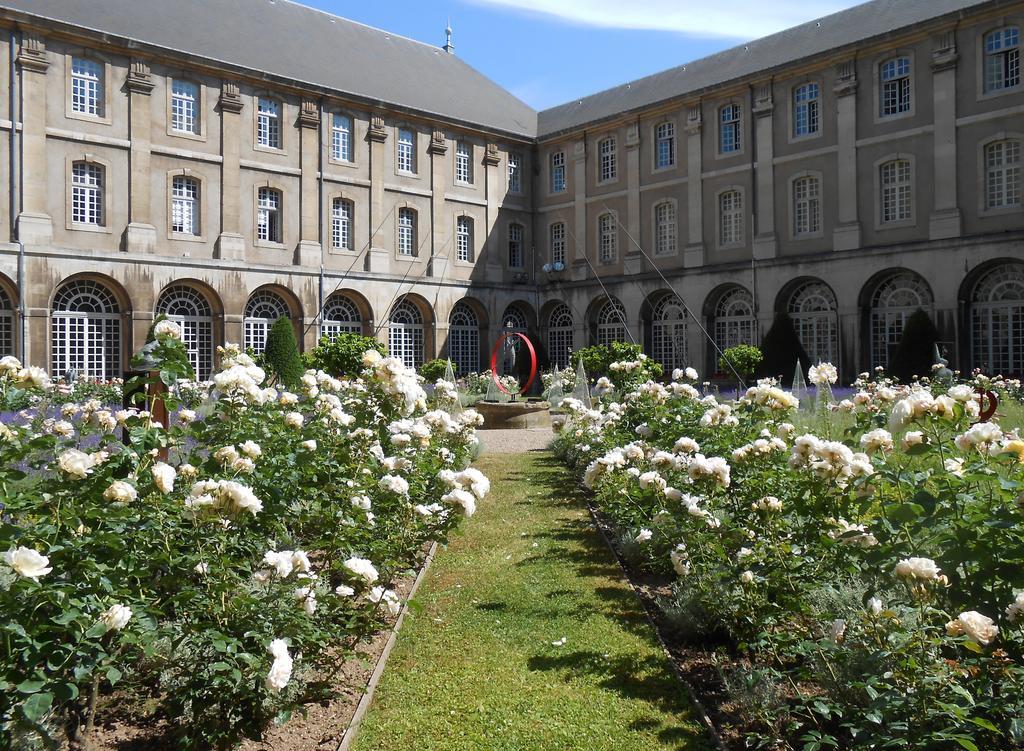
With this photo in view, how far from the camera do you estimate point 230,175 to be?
21.6 m

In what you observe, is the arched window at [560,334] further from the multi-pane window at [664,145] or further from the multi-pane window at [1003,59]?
the multi-pane window at [1003,59]

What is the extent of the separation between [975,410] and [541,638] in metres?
2.38

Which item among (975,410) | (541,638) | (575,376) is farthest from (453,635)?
(575,376)

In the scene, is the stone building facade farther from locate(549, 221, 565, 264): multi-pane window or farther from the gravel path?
the gravel path

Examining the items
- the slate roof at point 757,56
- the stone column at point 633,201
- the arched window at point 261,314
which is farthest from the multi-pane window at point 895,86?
the arched window at point 261,314

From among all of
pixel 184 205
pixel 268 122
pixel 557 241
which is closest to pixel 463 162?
pixel 557 241

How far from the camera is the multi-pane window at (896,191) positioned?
20.2 meters

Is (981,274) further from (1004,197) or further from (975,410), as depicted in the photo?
(975,410)

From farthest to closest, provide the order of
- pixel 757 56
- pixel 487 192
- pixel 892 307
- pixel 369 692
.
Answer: pixel 487 192
pixel 757 56
pixel 892 307
pixel 369 692

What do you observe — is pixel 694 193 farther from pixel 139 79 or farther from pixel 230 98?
pixel 139 79

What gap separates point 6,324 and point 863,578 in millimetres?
20599

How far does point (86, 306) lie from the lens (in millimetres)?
19766

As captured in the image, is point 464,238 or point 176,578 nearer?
point 176,578

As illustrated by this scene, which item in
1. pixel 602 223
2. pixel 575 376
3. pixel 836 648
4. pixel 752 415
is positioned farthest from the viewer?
pixel 602 223
